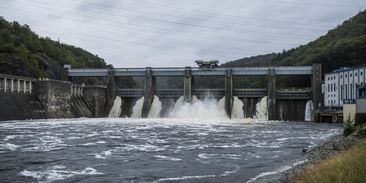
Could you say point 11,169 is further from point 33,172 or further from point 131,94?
point 131,94

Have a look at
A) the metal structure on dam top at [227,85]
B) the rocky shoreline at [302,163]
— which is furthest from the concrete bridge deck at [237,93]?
the rocky shoreline at [302,163]

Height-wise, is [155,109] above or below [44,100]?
below

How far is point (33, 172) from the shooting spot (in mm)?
19750

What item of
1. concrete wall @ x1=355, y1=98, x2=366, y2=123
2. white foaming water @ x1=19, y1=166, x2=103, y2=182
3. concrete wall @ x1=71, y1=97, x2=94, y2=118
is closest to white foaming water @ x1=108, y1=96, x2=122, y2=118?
concrete wall @ x1=71, y1=97, x2=94, y2=118

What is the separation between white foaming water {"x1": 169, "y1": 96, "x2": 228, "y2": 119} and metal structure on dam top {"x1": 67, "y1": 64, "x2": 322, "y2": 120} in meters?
0.99

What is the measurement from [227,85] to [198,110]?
6.21m

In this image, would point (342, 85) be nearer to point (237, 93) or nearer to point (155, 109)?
point (237, 93)

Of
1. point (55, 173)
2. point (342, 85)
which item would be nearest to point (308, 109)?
point (342, 85)

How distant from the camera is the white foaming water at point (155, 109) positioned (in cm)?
8075

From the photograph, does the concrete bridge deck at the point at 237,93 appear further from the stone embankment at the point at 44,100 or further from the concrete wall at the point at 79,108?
the concrete wall at the point at 79,108

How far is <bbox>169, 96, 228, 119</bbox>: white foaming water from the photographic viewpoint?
7838 centimetres

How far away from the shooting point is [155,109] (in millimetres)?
81125

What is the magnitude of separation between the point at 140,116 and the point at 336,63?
46522 millimetres

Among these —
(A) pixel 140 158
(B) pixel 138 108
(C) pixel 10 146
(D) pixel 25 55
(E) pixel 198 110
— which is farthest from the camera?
(D) pixel 25 55
